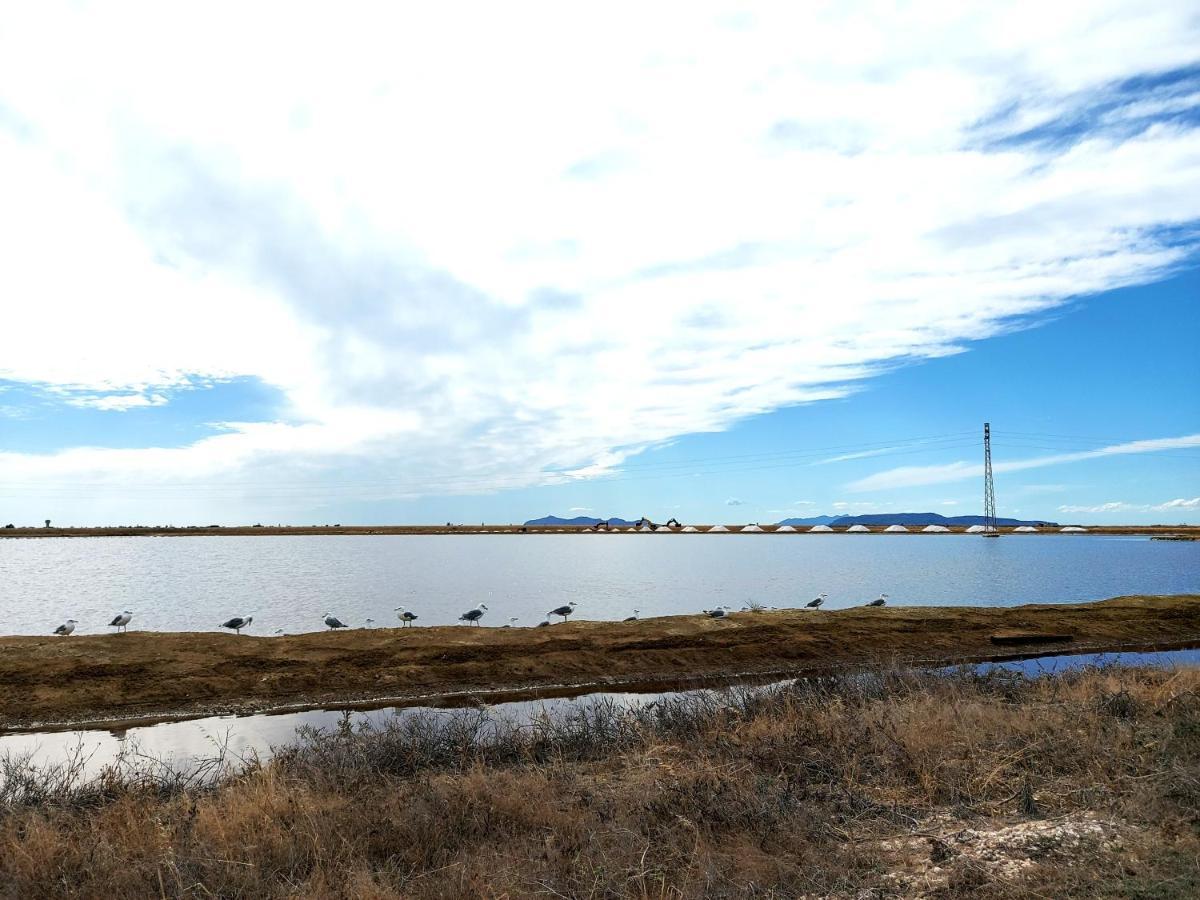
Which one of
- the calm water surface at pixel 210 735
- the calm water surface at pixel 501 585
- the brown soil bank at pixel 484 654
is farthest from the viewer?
the calm water surface at pixel 501 585

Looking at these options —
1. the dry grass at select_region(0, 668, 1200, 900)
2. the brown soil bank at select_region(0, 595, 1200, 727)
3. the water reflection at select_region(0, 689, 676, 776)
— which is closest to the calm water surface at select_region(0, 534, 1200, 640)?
the brown soil bank at select_region(0, 595, 1200, 727)

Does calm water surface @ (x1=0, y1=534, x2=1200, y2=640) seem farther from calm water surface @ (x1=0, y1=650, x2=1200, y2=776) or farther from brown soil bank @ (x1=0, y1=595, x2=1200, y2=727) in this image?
calm water surface @ (x1=0, y1=650, x2=1200, y2=776)

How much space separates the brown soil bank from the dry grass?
299 inches

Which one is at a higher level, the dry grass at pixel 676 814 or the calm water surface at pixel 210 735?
the dry grass at pixel 676 814

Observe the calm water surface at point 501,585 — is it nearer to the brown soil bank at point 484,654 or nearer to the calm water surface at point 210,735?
the brown soil bank at point 484,654

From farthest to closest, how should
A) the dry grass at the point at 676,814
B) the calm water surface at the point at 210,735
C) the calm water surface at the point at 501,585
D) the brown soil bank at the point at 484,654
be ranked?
the calm water surface at the point at 501,585 → the brown soil bank at the point at 484,654 → the calm water surface at the point at 210,735 → the dry grass at the point at 676,814

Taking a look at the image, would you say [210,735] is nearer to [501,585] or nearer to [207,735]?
[207,735]

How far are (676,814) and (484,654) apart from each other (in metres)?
14.4

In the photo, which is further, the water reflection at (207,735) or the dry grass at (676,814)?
the water reflection at (207,735)

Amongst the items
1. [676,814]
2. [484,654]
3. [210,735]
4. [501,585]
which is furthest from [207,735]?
[501,585]

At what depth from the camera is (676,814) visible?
7.98 meters

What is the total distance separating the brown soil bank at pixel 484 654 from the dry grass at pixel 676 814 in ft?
24.9

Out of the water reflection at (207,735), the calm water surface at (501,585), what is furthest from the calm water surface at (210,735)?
the calm water surface at (501,585)

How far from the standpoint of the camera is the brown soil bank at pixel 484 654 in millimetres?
18438
